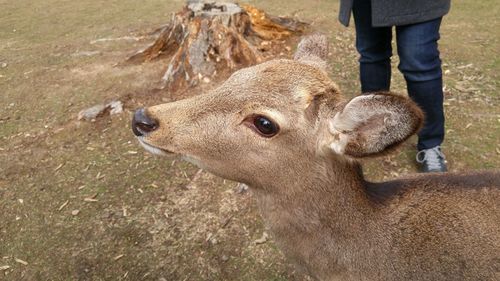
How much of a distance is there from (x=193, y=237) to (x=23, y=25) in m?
9.07

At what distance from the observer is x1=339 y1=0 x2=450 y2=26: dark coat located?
11.8 ft

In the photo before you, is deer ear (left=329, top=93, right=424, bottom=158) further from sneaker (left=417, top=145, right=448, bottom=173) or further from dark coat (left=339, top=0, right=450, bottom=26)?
sneaker (left=417, top=145, right=448, bottom=173)

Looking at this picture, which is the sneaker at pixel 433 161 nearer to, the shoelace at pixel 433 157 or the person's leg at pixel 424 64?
the shoelace at pixel 433 157

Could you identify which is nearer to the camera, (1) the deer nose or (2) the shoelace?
(1) the deer nose

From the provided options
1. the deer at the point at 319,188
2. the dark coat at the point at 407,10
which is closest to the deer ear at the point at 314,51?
the deer at the point at 319,188

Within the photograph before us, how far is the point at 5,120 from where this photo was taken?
20.5 feet

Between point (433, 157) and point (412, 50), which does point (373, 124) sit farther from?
point (433, 157)

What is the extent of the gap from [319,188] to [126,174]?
2.86m

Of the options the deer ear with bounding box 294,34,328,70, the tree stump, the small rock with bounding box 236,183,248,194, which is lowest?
the small rock with bounding box 236,183,248,194

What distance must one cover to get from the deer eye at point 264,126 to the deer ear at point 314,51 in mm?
884

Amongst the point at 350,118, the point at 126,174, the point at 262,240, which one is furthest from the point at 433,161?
the point at 126,174

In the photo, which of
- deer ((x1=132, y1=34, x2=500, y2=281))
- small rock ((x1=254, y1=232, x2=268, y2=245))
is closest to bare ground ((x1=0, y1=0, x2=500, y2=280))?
small rock ((x1=254, y1=232, x2=268, y2=245))

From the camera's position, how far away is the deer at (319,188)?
8.02ft

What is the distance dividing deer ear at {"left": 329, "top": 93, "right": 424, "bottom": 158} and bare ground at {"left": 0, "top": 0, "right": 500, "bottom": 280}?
1699 mm
